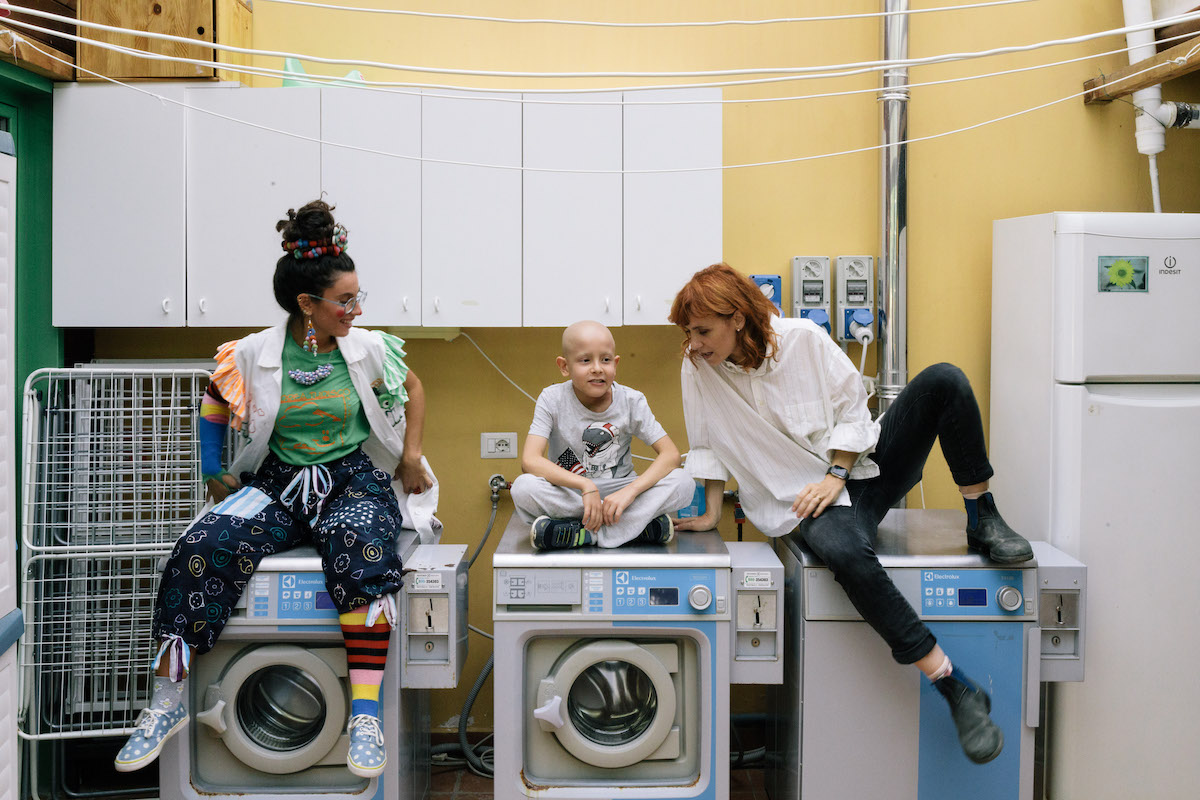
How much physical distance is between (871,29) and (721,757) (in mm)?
2242

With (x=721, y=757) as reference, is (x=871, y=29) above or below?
above

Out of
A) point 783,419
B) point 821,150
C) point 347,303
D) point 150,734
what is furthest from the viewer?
point 821,150

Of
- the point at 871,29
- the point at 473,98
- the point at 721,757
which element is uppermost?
the point at 871,29

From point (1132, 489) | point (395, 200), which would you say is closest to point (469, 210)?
point (395, 200)

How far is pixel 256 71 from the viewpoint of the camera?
6.46 ft

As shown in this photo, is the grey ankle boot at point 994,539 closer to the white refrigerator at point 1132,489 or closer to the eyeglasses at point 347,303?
the white refrigerator at point 1132,489

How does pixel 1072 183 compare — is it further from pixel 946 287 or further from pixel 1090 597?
pixel 1090 597

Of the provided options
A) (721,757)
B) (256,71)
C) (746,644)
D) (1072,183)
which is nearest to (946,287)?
(1072,183)

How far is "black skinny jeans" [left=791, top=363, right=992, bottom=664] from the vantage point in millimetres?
2217

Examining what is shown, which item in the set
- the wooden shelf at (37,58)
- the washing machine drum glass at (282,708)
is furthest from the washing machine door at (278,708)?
the wooden shelf at (37,58)

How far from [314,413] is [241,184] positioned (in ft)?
2.49

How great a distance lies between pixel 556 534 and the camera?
2344mm

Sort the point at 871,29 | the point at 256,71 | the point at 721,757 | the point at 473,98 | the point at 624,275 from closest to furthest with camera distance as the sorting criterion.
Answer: the point at 256,71 < the point at 721,757 < the point at 473,98 < the point at 624,275 < the point at 871,29

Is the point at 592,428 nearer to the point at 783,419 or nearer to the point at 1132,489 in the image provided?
the point at 783,419
